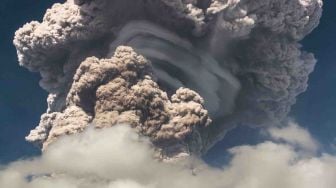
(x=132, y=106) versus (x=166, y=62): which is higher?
(x=166, y=62)

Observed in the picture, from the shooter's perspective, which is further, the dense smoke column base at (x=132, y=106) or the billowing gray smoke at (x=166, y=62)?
the billowing gray smoke at (x=166, y=62)

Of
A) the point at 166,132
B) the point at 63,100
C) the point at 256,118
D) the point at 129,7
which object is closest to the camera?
the point at 166,132

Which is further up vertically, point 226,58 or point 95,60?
point 226,58

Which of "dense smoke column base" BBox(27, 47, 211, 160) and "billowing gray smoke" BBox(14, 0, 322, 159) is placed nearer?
"dense smoke column base" BBox(27, 47, 211, 160)

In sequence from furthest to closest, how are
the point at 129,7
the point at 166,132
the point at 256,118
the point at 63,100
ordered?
the point at 256,118 < the point at 63,100 < the point at 129,7 < the point at 166,132

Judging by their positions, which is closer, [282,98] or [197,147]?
[197,147]

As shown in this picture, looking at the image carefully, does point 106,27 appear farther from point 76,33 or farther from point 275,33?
point 275,33

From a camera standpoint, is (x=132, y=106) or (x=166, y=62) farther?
(x=166, y=62)

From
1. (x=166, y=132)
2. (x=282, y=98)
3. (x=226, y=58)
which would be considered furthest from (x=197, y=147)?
(x=282, y=98)
